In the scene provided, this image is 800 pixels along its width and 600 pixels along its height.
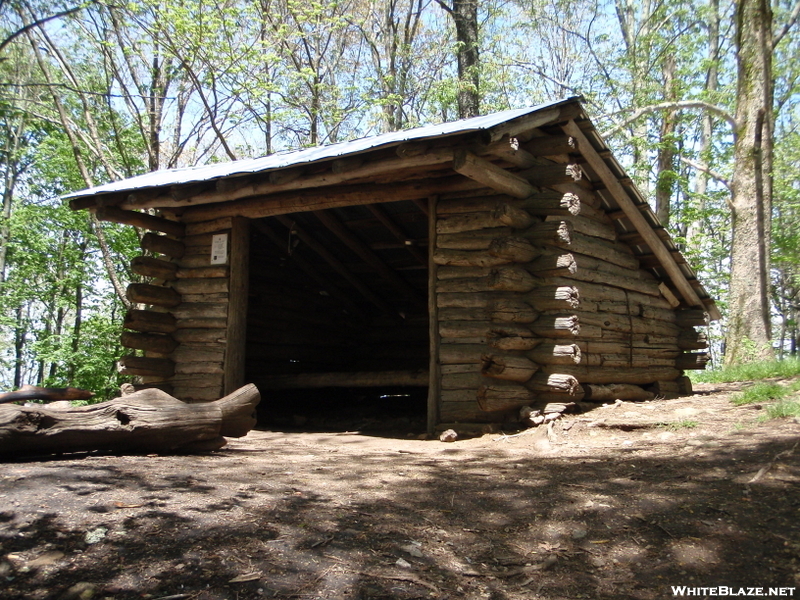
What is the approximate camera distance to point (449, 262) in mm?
7641

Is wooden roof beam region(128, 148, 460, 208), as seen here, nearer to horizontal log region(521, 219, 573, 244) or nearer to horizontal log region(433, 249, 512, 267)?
horizontal log region(433, 249, 512, 267)

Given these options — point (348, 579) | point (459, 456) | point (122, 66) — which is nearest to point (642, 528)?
point (348, 579)

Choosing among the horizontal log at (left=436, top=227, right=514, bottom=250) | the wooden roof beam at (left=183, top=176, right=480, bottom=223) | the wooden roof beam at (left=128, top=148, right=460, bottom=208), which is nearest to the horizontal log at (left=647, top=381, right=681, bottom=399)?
the horizontal log at (left=436, top=227, right=514, bottom=250)

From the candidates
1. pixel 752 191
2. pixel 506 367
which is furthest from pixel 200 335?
pixel 752 191

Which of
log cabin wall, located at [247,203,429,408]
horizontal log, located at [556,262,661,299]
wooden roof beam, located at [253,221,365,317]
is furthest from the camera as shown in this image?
wooden roof beam, located at [253,221,365,317]

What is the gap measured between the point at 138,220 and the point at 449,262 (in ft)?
15.6

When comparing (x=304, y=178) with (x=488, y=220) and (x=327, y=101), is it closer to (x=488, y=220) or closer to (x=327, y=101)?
(x=488, y=220)

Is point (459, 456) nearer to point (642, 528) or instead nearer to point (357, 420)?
point (642, 528)

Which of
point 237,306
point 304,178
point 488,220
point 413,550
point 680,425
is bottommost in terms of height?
point 413,550

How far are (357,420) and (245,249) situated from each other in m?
3.51

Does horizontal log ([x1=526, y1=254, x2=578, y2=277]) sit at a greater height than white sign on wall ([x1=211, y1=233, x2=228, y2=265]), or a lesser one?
lesser

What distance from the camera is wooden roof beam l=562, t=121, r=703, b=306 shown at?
8023mm

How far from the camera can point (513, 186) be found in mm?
7270

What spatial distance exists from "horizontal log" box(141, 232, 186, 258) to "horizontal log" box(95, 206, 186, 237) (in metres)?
0.15
